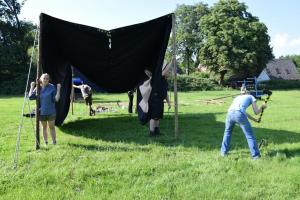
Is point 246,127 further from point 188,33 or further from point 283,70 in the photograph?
point 283,70

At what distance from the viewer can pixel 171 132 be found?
10555mm

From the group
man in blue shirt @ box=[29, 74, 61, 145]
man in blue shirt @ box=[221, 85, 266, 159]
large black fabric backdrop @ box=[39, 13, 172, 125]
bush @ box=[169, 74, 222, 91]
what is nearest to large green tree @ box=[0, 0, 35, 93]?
bush @ box=[169, 74, 222, 91]

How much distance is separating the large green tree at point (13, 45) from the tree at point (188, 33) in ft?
87.5

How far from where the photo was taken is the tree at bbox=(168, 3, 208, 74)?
64.3 metres

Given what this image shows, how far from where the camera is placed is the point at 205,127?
1163cm

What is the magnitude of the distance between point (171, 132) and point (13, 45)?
1417 inches

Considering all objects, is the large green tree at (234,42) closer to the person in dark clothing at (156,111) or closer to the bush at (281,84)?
the bush at (281,84)

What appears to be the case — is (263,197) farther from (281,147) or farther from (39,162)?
(39,162)

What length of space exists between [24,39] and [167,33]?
1530 inches

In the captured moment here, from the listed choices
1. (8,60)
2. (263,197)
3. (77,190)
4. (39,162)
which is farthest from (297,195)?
(8,60)

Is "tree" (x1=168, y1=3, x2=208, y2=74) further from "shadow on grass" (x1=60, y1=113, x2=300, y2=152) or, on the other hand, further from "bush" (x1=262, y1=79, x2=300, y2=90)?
"shadow on grass" (x1=60, y1=113, x2=300, y2=152)

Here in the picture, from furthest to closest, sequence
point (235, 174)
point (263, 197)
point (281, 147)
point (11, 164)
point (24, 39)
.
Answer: point (24, 39) < point (281, 147) < point (11, 164) < point (235, 174) < point (263, 197)

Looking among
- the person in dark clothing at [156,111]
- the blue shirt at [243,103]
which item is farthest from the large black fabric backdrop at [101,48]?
the blue shirt at [243,103]

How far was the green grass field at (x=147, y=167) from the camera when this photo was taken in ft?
17.9
